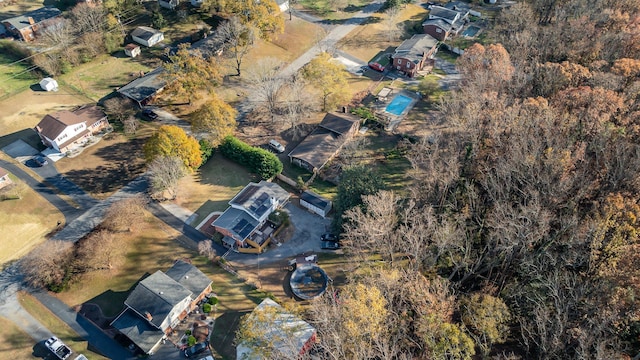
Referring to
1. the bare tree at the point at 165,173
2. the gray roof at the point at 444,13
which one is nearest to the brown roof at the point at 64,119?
the bare tree at the point at 165,173

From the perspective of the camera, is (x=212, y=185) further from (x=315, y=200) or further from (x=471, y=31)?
(x=471, y=31)

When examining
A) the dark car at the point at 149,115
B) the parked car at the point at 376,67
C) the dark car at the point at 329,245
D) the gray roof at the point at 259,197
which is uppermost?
the parked car at the point at 376,67

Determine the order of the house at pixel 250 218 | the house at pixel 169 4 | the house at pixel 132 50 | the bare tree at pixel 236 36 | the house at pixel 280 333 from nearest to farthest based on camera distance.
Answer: the house at pixel 280 333 → the house at pixel 250 218 → the bare tree at pixel 236 36 → the house at pixel 132 50 → the house at pixel 169 4

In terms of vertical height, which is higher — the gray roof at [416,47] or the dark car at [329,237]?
the gray roof at [416,47]

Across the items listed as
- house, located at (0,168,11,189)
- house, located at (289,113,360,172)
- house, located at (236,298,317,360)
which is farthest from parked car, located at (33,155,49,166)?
house, located at (236,298,317,360)

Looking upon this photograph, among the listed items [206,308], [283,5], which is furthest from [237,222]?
[283,5]

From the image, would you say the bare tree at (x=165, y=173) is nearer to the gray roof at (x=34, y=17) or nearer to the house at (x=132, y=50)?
the house at (x=132, y=50)

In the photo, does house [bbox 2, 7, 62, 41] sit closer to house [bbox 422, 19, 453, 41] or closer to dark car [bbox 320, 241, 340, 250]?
dark car [bbox 320, 241, 340, 250]
